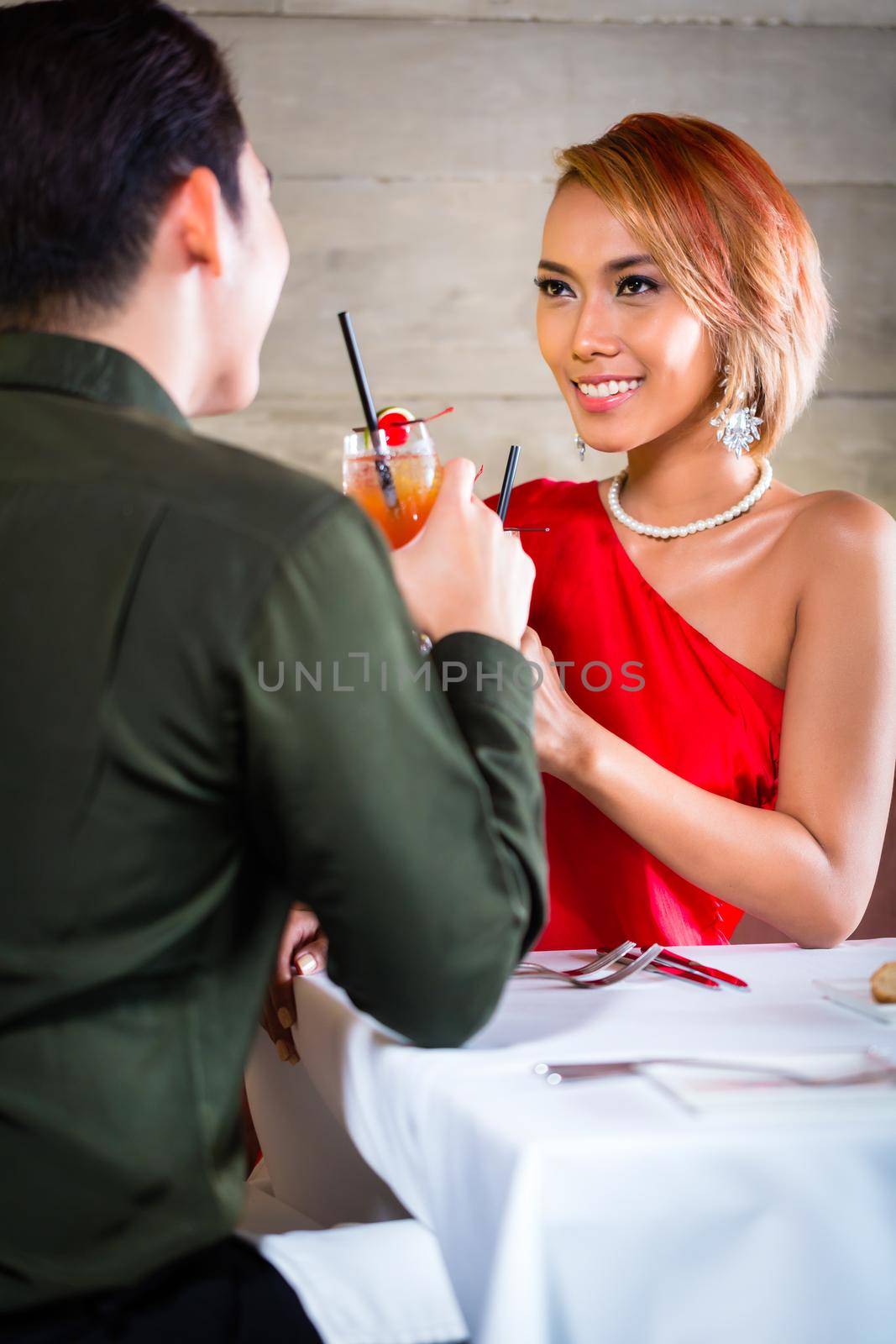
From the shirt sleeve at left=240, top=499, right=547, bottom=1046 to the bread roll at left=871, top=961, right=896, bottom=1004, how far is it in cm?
46

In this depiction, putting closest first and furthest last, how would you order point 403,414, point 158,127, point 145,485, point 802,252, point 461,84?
point 145,485, point 158,127, point 403,414, point 802,252, point 461,84

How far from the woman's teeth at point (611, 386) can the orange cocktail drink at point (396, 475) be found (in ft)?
A: 1.32

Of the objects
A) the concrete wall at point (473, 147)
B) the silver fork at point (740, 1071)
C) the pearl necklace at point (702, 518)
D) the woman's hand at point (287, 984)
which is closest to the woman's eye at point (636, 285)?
the pearl necklace at point (702, 518)

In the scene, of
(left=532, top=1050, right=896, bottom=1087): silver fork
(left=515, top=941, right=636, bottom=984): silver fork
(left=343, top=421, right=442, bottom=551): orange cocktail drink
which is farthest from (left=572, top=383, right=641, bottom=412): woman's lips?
(left=532, top=1050, right=896, bottom=1087): silver fork

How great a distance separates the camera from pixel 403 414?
1363mm

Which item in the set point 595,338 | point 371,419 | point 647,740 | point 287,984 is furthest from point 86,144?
point 647,740

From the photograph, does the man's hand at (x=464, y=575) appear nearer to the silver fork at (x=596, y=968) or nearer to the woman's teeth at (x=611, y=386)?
the silver fork at (x=596, y=968)

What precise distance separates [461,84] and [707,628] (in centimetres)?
198

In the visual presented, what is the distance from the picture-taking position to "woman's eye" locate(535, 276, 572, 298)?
1.71m

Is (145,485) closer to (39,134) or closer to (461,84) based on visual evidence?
(39,134)

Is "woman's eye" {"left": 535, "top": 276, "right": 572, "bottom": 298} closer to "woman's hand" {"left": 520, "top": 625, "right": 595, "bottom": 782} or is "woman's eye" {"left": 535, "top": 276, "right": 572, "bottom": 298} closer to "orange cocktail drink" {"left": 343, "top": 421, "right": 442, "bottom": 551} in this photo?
"orange cocktail drink" {"left": 343, "top": 421, "right": 442, "bottom": 551}

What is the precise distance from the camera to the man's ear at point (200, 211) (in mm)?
764

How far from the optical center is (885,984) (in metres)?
1.03

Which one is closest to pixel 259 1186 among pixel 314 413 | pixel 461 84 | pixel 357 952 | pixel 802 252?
pixel 357 952
